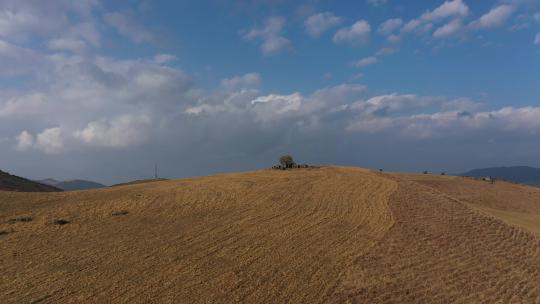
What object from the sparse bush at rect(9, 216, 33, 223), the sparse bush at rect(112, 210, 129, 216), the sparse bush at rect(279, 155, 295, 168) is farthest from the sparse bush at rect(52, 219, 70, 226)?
the sparse bush at rect(279, 155, 295, 168)

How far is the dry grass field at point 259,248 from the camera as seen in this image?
13.2 metres

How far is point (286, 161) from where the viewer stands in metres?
42.7

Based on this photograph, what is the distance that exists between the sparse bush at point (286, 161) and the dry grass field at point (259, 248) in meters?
13.3

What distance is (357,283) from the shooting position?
1424cm

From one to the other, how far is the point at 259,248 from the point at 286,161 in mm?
26068

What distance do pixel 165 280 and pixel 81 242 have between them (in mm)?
5825

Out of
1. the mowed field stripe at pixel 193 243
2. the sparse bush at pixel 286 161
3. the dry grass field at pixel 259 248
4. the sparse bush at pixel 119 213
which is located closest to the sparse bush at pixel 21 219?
the dry grass field at pixel 259 248

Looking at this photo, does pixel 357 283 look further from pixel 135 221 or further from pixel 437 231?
pixel 135 221

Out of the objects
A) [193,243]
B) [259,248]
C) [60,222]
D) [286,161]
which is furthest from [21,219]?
[286,161]

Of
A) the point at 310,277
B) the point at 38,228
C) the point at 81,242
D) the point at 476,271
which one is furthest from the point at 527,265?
the point at 38,228

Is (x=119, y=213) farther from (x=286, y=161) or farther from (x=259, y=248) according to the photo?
(x=286, y=161)

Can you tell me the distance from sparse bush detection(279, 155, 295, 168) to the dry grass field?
524 inches

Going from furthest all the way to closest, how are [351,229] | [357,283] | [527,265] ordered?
[351,229], [527,265], [357,283]

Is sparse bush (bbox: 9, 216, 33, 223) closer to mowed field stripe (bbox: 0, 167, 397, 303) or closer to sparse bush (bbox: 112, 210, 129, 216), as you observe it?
mowed field stripe (bbox: 0, 167, 397, 303)
